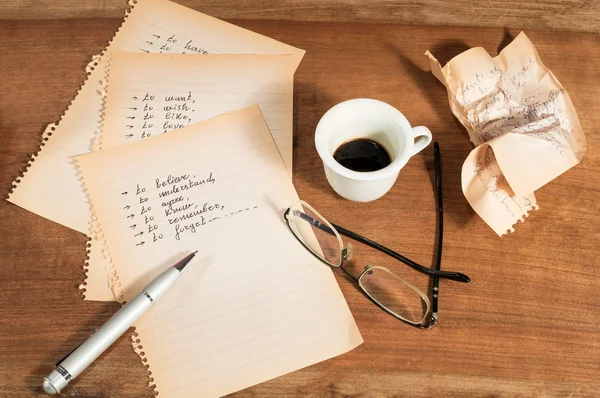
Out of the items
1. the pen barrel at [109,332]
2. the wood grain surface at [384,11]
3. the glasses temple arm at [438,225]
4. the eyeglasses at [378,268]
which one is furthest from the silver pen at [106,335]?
the wood grain surface at [384,11]

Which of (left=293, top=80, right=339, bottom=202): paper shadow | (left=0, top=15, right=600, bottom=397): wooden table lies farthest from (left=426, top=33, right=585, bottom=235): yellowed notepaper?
(left=293, top=80, right=339, bottom=202): paper shadow

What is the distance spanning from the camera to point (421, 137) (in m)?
0.69

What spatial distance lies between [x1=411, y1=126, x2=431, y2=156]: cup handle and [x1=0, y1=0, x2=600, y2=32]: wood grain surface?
237mm

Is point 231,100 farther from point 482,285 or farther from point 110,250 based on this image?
point 482,285

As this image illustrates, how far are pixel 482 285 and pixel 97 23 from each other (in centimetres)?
66

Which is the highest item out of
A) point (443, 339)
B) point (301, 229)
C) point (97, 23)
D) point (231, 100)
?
point (97, 23)

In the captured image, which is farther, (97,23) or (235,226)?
(97,23)

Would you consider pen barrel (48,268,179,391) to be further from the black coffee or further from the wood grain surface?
the wood grain surface

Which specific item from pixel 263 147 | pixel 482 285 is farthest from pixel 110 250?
pixel 482 285

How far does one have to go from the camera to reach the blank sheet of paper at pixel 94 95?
72 cm

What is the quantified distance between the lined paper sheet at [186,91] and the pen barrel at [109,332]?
0.22 m

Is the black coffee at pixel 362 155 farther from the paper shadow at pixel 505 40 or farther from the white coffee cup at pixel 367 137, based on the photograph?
the paper shadow at pixel 505 40

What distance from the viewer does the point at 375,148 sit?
2.27 feet

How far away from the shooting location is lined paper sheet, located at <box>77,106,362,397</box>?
2.12 feet
